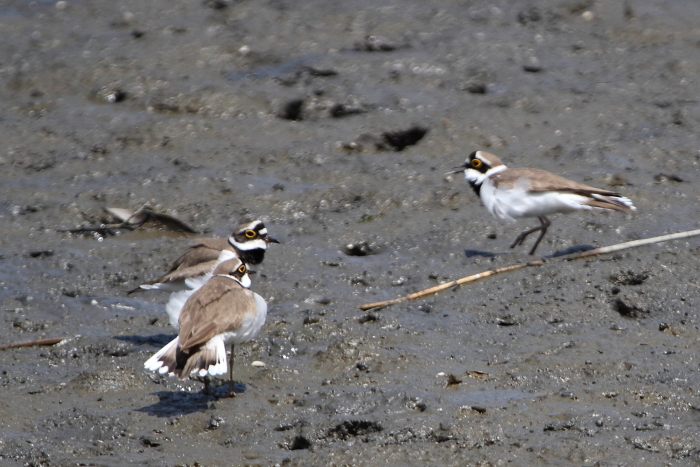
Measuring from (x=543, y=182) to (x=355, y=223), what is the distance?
172 cm

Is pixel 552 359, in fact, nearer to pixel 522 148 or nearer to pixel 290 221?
pixel 290 221

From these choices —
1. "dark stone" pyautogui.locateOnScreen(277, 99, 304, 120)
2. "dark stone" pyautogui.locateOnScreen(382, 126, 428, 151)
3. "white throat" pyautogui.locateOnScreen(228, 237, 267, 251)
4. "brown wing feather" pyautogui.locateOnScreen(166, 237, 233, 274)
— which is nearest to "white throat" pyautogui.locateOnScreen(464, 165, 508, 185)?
"dark stone" pyautogui.locateOnScreen(382, 126, 428, 151)

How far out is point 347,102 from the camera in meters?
10.7

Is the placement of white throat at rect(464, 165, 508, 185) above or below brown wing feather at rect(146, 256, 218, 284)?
below

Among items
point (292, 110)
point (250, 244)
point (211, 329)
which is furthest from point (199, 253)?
point (292, 110)

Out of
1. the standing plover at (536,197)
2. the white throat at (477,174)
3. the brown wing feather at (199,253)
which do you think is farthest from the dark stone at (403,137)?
the brown wing feather at (199,253)

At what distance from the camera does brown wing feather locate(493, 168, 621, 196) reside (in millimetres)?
7738

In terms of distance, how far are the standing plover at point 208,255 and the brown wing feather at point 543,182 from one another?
79.7 inches

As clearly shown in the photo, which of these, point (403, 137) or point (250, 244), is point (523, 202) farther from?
point (403, 137)

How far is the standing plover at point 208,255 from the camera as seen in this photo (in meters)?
6.77

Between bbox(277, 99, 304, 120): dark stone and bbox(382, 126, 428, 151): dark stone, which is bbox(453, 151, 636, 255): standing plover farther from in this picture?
bbox(277, 99, 304, 120): dark stone

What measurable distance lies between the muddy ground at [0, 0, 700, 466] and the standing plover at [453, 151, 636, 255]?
0.85 feet

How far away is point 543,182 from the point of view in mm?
7855

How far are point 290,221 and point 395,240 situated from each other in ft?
3.64
